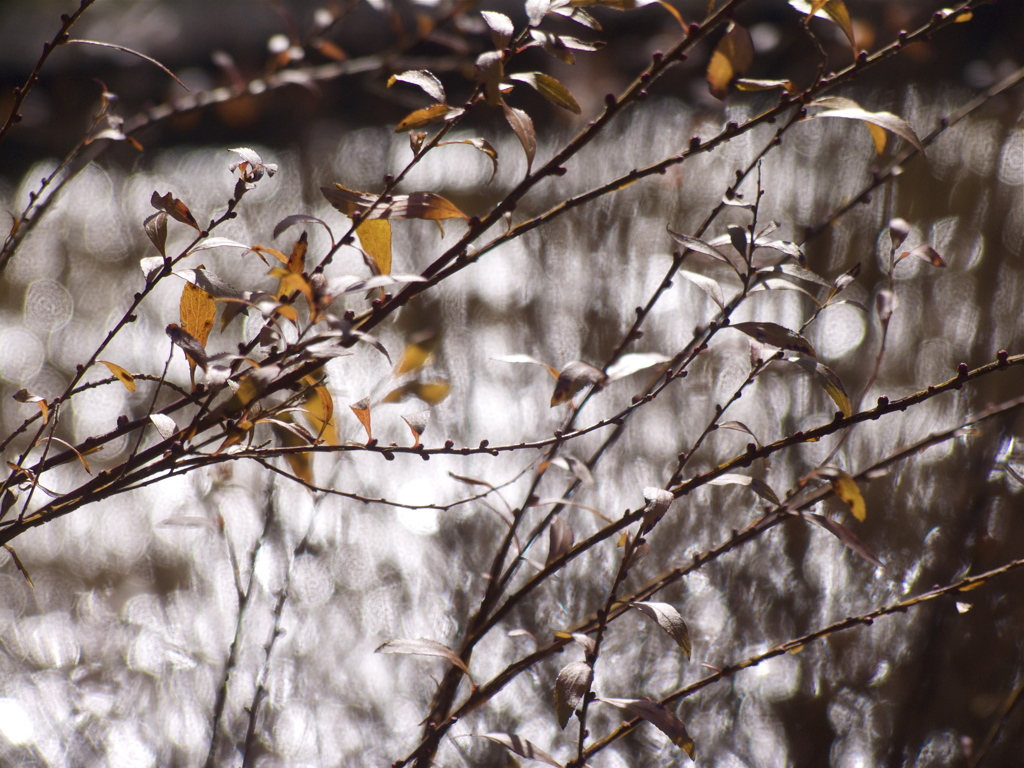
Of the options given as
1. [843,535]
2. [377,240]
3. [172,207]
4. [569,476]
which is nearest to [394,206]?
[377,240]

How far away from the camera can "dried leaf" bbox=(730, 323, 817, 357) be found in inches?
18.7

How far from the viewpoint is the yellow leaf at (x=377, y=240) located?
1.66 ft

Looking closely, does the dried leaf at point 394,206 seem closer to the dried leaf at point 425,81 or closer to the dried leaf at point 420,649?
the dried leaf at point 425,81

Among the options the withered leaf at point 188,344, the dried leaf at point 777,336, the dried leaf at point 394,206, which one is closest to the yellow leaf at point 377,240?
the dried leaf at point 394,206

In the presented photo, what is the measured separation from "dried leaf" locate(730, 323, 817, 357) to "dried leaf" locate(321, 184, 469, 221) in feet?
0.61

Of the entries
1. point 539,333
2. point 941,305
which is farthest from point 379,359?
point 941,305

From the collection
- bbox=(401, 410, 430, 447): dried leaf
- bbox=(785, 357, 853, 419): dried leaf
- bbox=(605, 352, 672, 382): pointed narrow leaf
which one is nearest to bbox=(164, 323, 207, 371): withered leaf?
bbox=(401, 410, 430, 447): dried leaf

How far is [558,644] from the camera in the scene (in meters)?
0.54

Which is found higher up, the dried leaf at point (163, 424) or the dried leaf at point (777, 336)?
the dried leaf at point (777, 336)

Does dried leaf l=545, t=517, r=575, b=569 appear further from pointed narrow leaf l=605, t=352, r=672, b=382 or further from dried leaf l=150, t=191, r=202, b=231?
dried leaf l=150, t=191, r=202, b=231

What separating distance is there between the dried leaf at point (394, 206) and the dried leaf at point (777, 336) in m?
0.19

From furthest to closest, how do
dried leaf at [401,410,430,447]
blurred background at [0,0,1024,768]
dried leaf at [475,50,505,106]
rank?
1. blurred background at [0,0,1024,768]
2. dried leaf at [401,410,430,447]
3. dried leaf at [475,50,505,106]

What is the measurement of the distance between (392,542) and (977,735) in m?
0.75

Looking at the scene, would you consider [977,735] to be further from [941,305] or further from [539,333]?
[539,333]
